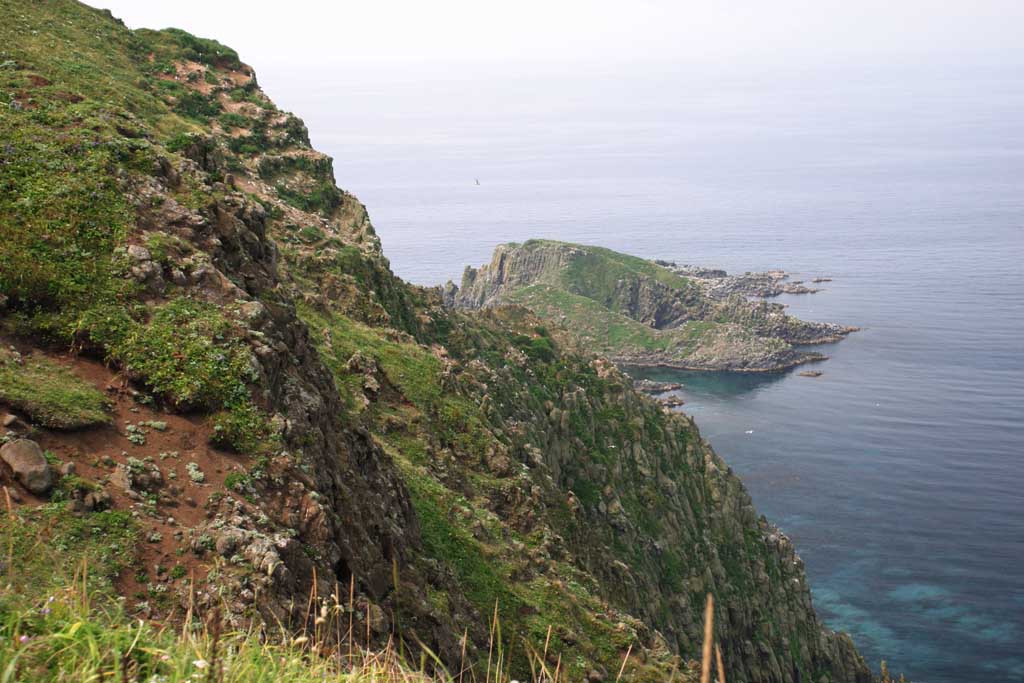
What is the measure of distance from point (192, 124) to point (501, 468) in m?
21.5

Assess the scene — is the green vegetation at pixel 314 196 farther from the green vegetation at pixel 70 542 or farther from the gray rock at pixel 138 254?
the green vegetation at pixel 70 542

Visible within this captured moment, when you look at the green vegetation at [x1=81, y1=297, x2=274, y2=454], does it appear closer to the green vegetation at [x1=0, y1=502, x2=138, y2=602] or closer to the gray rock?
the gray rock

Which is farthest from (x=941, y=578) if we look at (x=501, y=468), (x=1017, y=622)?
(x=501, y=468)

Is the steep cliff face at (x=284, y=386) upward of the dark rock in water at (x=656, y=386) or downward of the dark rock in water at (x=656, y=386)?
upward

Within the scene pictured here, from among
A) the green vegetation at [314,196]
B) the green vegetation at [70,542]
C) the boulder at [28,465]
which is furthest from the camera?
the green vegetation at [314,196]

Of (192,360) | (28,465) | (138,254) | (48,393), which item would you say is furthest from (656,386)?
(28,465)

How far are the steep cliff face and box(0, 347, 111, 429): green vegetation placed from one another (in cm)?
19

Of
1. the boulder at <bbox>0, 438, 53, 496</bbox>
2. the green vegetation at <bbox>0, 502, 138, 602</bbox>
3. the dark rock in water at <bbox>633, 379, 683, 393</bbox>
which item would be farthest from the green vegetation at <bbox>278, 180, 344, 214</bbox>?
the dark rock in water at <bbox>633, 379, 683, 393</bbox>

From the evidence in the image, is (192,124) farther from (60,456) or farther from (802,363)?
(802,363)

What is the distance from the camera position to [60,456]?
1432 centimetres

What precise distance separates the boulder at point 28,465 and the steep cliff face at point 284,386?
39 centimetres

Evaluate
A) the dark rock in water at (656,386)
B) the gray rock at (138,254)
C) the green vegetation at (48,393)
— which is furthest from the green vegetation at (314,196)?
the dark rock in water at (656,386)

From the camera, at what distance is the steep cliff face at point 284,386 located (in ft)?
50.6

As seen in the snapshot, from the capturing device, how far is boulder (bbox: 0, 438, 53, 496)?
42.9 feet
